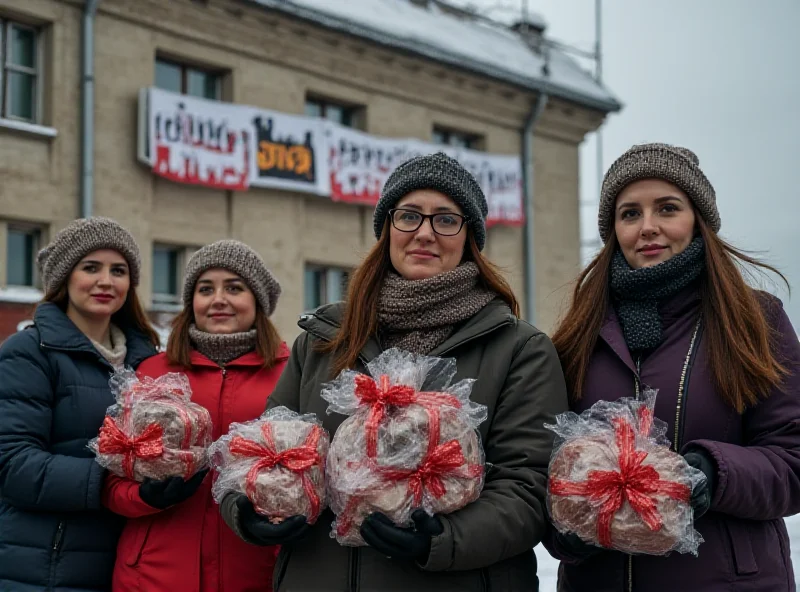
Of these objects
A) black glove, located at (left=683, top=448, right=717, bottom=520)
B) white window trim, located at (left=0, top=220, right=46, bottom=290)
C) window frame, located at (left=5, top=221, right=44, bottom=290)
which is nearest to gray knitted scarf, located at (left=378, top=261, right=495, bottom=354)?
black glove, located at (left=683, top=448, right=717, bottom=520)

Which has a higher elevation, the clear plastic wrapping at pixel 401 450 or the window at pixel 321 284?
the window at pixel 321 284

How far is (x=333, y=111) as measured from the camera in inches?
598

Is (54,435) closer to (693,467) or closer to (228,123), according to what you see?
(693,467)

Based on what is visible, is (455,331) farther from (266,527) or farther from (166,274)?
(166,274)

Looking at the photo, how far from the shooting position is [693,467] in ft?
7.27

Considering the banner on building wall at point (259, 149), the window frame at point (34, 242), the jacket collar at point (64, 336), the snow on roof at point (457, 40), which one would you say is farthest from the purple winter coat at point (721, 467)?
the snow on roof at point (457, 40)

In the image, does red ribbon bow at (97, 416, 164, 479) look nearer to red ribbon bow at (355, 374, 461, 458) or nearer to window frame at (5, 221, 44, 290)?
red ribbon bow at (355, 374, 461, 458)

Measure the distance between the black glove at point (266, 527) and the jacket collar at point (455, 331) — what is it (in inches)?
21.4

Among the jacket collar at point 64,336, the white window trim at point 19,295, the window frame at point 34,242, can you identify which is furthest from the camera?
the window frame at point 34,242

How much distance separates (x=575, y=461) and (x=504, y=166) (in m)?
15.5

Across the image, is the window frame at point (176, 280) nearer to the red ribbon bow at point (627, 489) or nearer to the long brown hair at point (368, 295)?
the long brown hair at point (368, 295)

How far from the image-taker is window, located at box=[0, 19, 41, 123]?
11320 mm

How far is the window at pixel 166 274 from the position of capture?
1283 centimetres

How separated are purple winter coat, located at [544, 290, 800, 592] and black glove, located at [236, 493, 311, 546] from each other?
72cm
